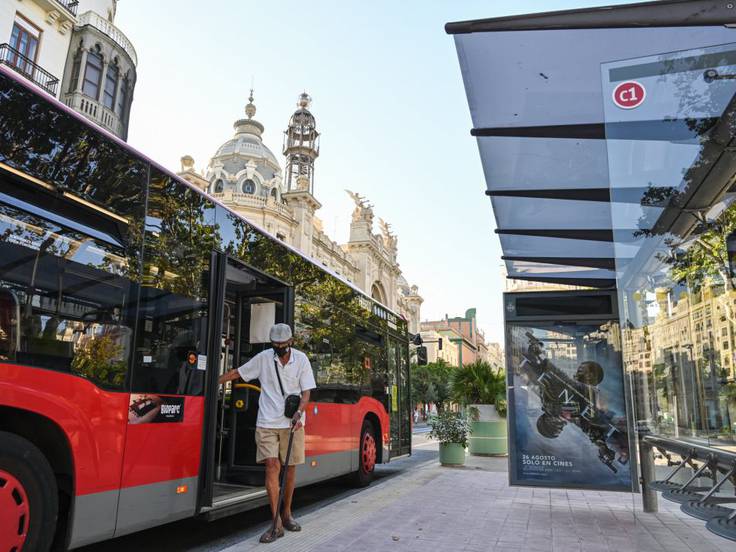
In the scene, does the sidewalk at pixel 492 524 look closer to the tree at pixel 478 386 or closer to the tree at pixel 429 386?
the tree at pixel 478 386

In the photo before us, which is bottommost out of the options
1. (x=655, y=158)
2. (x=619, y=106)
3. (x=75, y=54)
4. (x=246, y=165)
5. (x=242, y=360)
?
(x=242, y=360)

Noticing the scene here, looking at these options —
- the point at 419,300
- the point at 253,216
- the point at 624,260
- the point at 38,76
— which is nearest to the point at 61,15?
the point at 38,76

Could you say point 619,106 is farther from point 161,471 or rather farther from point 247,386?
point 247,386

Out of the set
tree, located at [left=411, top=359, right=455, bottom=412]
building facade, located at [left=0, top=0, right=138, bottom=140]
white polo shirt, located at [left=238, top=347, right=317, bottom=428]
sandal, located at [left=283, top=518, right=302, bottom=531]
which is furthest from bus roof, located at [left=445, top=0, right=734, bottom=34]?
tree, located at [left=411, top=359, right=455, bottom=412]

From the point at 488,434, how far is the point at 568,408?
7385mm

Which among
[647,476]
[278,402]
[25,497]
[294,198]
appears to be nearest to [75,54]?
[278,402]

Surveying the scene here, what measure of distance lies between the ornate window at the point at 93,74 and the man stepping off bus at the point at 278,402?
20.3 m

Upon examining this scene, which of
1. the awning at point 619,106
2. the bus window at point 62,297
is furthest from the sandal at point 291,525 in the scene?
the awning at point 619,106

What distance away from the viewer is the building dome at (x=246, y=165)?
51.2m

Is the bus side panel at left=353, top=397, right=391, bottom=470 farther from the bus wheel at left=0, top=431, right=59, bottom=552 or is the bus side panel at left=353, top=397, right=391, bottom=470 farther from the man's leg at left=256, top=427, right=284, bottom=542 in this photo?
the bus wheel at left=0, top=431, right=59, bottom=552

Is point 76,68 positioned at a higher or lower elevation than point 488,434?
higher

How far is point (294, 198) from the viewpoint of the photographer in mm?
50562

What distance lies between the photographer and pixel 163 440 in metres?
4.64

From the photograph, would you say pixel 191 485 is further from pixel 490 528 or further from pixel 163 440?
pixel 490 528
